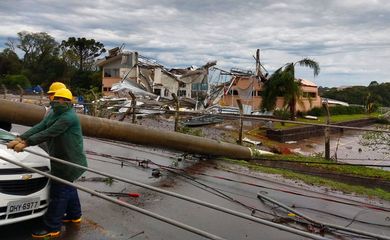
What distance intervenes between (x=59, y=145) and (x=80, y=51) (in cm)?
7125

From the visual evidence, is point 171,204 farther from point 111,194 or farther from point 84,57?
point 84,57

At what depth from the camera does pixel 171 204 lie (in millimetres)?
6719

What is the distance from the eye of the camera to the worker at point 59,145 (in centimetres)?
477

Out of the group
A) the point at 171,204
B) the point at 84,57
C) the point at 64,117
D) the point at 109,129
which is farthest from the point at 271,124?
the point at 84,57

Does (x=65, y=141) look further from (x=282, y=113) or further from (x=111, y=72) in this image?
(x=111, y=72)

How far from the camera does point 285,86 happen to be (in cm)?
3375

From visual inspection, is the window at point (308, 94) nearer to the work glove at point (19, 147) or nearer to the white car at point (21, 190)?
the white car at point (21, 190)

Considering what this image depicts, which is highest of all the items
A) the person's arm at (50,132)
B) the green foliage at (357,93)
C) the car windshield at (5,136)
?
the green foliage at (357,93)

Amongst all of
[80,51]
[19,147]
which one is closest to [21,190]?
[19,147]

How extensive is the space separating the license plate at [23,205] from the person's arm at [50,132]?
643 millimetres

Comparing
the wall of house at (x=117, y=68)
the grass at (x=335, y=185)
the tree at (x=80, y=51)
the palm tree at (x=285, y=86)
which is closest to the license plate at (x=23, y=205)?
the grass at (x=335, y=185)

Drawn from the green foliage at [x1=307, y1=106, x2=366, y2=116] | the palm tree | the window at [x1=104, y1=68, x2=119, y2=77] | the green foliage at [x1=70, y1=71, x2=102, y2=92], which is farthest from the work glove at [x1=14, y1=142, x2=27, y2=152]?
the green foliage at [x1=70, y1=71, x2=102, y2=92]

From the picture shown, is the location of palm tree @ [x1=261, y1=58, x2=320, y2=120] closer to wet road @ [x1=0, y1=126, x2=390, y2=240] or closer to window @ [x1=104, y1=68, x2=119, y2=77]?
window @ [x1=104, y1=68, x2=119, y2=77]

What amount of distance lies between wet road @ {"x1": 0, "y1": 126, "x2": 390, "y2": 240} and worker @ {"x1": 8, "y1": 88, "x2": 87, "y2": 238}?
24 centimetres
